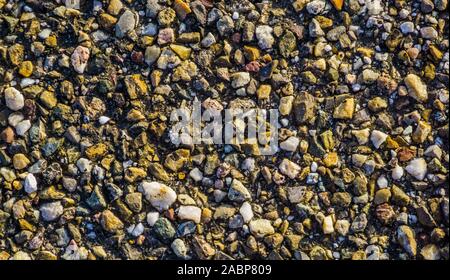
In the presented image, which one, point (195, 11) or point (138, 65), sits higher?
point (195, 11)

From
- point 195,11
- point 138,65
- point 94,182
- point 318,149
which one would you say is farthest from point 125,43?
point 318,149

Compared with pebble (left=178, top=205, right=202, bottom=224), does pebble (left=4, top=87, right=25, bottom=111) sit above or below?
above

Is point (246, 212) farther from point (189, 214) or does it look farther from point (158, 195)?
point (158, 195)

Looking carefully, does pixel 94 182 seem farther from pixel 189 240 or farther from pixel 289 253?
pixel 289 253

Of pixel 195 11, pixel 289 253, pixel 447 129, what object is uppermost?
pixel 195 11

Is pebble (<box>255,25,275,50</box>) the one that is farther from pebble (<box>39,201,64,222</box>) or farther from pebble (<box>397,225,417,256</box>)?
pebble (<box>39,201,64,222</box>)

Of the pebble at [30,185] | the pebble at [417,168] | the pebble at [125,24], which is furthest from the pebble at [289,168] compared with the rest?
the pebble at [30,185]

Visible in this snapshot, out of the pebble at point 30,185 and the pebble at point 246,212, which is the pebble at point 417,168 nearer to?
the pebble at point 246,212

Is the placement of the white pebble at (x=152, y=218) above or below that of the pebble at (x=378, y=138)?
below

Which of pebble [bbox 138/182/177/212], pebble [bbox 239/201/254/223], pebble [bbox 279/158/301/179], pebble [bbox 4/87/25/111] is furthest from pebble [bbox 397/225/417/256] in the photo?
pebble [bbox 4/87/25/111]
